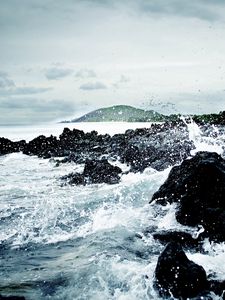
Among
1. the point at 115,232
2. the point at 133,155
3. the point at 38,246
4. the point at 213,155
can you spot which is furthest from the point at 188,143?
the point at 38,246

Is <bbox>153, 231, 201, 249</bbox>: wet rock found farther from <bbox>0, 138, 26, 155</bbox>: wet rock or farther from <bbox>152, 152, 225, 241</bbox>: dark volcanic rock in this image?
<bbox>0, 138, 26, 155</bbox>: wet rock

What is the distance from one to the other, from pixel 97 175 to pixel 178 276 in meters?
12.8

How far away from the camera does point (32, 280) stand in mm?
7418

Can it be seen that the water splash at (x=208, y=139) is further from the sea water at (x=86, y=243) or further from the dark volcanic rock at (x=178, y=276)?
the dark volcanic rock at (x=178, y=276)

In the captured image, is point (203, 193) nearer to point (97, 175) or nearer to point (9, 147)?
point (97, 175)

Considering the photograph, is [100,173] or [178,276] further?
[100,173]

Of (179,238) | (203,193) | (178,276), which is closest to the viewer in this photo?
(178,276)

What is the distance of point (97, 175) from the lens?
18.9 meters

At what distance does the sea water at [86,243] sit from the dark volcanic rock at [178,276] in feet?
1.01

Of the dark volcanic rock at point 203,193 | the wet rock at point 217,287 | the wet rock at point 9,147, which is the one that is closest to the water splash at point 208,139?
the dark volcanic rock at point 203,193

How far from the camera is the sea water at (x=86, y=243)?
707 cm

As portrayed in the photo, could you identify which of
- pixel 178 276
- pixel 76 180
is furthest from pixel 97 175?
pixel 178 276

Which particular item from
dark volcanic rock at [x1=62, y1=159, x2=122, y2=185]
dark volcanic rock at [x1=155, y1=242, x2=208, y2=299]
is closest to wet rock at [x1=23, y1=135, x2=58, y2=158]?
dark volcanic rock at [x1=62, y1=159, x2=122, y2=185]

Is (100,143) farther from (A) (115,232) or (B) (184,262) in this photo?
(B) (184,262)
